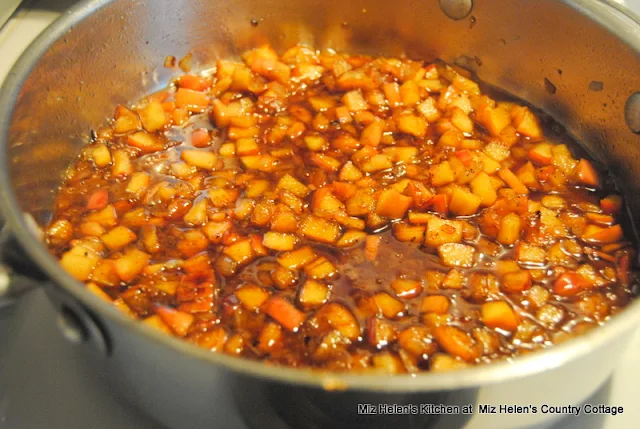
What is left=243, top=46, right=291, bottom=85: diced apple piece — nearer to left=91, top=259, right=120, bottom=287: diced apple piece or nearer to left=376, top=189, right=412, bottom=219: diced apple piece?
left=376, top=189, right=412, bottom=219: diced apple piece

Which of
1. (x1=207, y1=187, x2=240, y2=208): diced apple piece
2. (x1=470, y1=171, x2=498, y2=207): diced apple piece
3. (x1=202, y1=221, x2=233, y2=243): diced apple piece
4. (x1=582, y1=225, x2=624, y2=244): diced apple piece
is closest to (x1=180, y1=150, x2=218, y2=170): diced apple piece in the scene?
(x1=207, y1=187, x2=240, y2=208): diced apple piece

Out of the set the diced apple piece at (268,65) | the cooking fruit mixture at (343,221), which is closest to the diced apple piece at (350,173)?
the cooking fruit mixture at (343,221)

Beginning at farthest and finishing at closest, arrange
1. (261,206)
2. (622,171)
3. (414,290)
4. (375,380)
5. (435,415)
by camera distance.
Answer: (622,171)
(261,206)
(414,290)
(435,415)
(375,380)

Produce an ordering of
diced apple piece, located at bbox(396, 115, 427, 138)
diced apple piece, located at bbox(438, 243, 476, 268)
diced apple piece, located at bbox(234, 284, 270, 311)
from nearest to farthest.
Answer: diced apple piece, located at bbox(234, 284, 270, 311)
diced apple piece, located at bbox(438, 243, 476, 268)
diced apple piece, located at bbox(396, 115, 427, 138)

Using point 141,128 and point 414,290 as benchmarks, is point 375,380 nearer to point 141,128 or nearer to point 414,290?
point 414,290

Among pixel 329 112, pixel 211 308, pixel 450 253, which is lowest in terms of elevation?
pixel 211 308

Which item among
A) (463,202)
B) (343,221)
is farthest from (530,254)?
(343,221)

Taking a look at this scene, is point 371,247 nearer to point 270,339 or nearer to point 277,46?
point 270,339

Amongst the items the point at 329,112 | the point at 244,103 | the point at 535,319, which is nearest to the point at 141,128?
the point at 244,103
